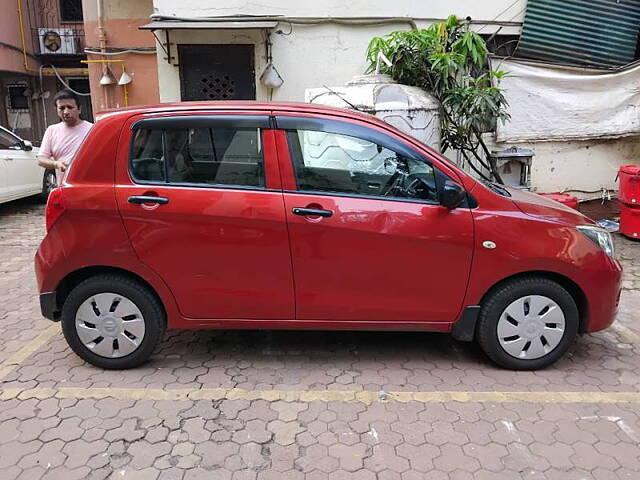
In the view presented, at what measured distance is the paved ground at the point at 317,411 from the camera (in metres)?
2.63

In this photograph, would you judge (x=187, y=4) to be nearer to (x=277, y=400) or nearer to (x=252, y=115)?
(x=252, y=115)

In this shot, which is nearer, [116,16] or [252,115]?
[252,115]

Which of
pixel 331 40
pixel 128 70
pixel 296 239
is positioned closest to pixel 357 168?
pixel 296 239

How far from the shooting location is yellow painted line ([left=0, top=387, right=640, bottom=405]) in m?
3.21

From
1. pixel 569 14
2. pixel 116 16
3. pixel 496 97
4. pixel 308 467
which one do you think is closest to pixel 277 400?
pixel 308 467

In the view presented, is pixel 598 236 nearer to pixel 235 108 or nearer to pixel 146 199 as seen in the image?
pixel 235 108

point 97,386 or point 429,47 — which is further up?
point 429,47

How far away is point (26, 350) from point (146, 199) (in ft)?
5.47

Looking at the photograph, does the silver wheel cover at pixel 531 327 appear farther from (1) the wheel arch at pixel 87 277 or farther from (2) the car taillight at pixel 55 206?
(2) the car taillight at pixel 55 206

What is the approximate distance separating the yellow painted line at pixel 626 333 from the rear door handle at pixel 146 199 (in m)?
3.62

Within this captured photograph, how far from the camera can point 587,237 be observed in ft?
11.2

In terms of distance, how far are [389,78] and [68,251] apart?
4787mm

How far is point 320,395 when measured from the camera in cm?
325

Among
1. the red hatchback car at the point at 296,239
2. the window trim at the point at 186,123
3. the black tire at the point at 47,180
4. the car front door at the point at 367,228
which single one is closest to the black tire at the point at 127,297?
the red hatchback car at the point at 296,239
